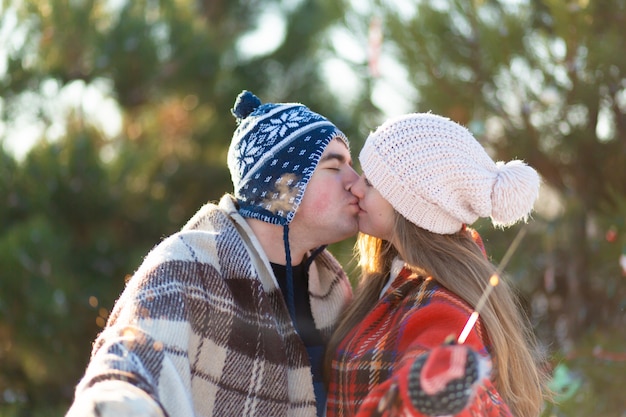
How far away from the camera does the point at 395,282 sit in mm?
2293

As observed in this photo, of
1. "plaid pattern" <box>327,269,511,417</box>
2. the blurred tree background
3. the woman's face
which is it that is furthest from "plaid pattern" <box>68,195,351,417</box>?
the blurred tree background

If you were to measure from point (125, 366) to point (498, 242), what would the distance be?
292 cm

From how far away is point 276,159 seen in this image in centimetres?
244

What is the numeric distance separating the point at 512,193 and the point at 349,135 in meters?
2.89

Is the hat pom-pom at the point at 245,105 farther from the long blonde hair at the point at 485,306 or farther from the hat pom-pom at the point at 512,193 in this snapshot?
the hat pom-pom at the point at 512,193

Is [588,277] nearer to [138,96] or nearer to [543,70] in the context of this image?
[543,70]

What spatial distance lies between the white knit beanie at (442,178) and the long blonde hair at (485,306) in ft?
0.16

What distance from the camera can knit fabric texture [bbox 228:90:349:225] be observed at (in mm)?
2424

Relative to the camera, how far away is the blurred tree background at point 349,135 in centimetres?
404

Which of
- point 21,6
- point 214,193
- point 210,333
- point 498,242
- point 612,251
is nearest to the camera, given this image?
point 210,333

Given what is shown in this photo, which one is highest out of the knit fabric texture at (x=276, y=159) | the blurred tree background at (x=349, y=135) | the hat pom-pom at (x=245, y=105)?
the hat pom-pom at (x=245, y=105)

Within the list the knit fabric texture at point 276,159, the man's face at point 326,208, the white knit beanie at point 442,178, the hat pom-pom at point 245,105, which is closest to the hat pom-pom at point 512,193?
the white knit beanie at point 442,178

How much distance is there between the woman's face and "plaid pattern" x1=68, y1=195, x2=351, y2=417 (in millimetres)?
315

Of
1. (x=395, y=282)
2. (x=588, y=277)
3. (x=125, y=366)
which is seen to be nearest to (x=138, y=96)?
(x=588, y=277)
